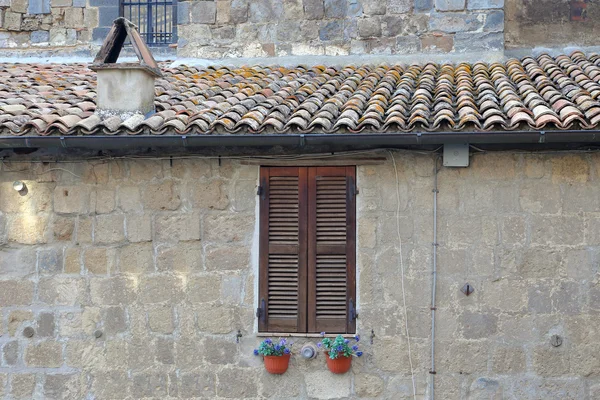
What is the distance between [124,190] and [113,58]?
1299mm

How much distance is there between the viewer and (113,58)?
325 inches

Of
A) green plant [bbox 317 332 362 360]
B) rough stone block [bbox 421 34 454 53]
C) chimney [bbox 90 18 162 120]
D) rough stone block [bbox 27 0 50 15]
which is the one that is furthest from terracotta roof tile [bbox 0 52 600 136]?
green plant [bbox 317 332 362 360]

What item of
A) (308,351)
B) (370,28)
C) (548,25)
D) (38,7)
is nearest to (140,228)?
(308,351)

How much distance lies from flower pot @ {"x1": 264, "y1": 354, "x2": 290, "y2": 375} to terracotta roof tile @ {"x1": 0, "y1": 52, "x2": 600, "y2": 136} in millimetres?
1819

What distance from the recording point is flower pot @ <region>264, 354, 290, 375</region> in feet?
24.4

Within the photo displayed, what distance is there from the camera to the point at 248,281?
7.64 metres

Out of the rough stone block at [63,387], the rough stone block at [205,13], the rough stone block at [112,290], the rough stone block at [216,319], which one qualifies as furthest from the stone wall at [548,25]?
the rough stone block at [63,387]

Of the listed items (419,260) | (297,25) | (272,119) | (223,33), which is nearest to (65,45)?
(223,33)

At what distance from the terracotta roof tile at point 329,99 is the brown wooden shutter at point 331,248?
1.79ft

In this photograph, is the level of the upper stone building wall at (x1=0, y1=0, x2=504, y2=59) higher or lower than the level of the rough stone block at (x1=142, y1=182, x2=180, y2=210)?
higher

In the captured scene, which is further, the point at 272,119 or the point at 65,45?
the point at 65,45

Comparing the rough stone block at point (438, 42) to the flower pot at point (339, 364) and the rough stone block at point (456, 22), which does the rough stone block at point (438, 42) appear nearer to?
the rough stone block at point (456, 22)

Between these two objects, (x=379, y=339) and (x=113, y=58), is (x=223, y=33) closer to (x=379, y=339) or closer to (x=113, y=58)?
(x=113, y=58)

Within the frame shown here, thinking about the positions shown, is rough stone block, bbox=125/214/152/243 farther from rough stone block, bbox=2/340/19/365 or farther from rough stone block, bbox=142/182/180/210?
rough stone block, bbox=2/340/19/365
